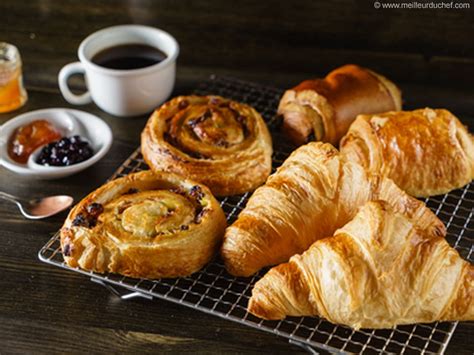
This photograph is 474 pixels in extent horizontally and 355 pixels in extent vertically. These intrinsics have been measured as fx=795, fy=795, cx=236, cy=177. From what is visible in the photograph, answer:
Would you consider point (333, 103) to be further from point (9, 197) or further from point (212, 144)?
point (9, 197)

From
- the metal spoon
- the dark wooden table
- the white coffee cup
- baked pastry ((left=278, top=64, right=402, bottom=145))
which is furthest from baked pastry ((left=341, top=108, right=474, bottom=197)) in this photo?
the metal spoon

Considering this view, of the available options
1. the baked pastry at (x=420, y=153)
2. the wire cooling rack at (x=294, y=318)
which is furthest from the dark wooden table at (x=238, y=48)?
the baked pastry at (x=420, y=153)

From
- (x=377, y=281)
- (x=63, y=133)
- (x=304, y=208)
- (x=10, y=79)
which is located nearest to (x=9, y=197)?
(x=63, y=133)

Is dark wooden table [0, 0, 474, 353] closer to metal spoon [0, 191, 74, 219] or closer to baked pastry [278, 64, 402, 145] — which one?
metal spoon [0, 191, 74, 219]

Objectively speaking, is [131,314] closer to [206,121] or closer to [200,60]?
[206,121]

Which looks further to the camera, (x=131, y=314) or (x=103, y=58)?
(x=103, y=58)

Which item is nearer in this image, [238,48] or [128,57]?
[128,57]

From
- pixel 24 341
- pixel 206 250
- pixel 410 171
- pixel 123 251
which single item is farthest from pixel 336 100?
pixel 24 341
